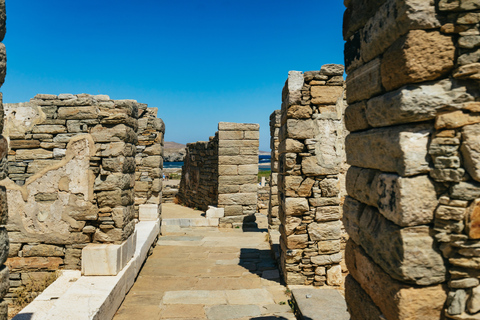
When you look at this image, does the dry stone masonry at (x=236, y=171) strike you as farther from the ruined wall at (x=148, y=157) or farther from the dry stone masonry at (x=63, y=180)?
the dry stone masonry at (x=63, y=180)

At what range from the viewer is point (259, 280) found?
5.36 m

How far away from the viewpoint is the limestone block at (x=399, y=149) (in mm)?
1643

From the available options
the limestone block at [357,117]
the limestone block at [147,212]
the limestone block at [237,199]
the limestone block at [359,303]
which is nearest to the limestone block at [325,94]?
the limestone block at [357,117]

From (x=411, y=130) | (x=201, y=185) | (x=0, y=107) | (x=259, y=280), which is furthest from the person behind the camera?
(x=201, y=185)

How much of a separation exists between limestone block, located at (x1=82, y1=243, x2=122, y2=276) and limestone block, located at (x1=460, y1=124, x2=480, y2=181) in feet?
13.5

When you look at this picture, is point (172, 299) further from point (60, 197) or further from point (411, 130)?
point (411, 130)

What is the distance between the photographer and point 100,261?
4336 mm

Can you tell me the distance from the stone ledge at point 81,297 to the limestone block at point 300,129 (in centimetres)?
315

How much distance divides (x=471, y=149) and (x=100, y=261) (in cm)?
433

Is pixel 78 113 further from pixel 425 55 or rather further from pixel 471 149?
pixel 471 149

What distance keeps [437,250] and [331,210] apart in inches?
135

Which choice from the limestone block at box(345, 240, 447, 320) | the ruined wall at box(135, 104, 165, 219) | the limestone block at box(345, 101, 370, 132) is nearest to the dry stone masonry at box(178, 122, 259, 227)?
the ruined wall at box(135, 104, 165, 219)

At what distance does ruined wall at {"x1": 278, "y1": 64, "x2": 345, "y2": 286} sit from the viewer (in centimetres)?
494

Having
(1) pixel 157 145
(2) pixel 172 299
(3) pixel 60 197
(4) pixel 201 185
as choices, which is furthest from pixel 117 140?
(4) pixel 201 185
